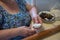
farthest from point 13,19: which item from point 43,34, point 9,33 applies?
point 43,34

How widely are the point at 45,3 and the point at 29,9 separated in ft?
0.87

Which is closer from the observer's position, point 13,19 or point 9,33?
point 9,33

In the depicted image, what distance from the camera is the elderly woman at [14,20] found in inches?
43.8

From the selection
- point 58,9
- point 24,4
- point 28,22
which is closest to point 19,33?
point 28,22

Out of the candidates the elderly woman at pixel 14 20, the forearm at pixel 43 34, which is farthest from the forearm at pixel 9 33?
the forearm at pixel 43 34

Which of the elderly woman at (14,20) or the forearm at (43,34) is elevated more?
the elderly woman at (14,20)

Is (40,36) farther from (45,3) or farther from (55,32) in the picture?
(45,3)

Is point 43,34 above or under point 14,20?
under

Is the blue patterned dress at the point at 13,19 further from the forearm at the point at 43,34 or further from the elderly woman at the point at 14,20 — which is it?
the forearm at the point at 43,34

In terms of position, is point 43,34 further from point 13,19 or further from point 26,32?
point 13,19

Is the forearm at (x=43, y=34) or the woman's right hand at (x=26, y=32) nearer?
the forearm at (x=43, y=34)

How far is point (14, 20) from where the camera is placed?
122cm

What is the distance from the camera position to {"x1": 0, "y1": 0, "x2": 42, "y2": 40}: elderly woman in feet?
3.65

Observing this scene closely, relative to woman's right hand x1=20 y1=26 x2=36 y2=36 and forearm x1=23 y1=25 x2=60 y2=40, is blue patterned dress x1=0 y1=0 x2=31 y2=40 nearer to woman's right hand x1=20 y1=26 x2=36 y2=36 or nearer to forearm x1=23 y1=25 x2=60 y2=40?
woman's right hand x1=20 y1=26 x2=36 y2=36
